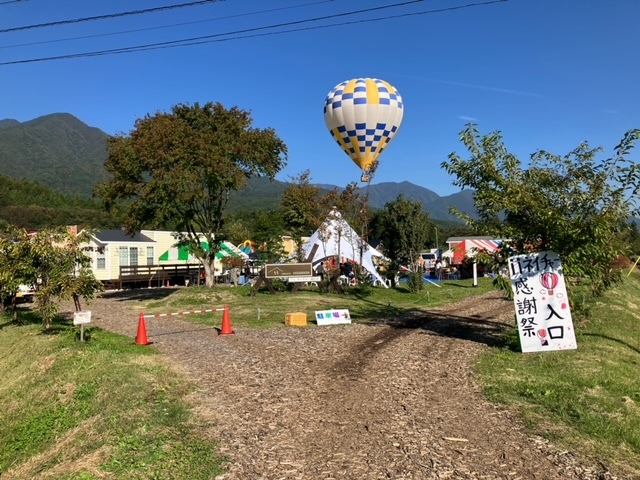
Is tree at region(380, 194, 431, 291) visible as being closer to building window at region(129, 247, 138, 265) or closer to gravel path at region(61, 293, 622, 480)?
gravel path at region(61, 293, 622, 480)

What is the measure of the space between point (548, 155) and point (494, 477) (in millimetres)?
7933

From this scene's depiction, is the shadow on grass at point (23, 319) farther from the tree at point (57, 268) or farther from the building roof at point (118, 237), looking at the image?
the building roof at point (118, 237)

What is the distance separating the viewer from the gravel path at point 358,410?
5.22 m

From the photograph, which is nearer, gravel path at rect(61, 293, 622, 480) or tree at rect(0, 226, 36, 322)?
gravel path at rect(61, 293, 622, 480)

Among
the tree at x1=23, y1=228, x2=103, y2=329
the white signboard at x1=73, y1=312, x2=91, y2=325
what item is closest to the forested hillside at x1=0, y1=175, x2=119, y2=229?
the tree at x1=23, y1=228, x2=103, y2=329

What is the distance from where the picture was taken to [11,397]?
9.87 metres

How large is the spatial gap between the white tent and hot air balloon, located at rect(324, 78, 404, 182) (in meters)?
3.63

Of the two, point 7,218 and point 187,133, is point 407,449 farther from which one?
point 7,218

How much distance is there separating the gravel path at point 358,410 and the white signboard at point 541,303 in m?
1.22

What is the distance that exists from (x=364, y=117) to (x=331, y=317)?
11.7 metres

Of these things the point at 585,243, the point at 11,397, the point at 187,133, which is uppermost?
the point at 187,133

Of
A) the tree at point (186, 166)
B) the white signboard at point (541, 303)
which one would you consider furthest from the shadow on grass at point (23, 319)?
the white signboard at point (541, 303)

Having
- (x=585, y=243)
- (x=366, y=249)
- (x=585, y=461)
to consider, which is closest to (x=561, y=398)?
(x=585, y=461)

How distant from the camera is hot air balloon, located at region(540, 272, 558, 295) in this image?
10.5 metres
